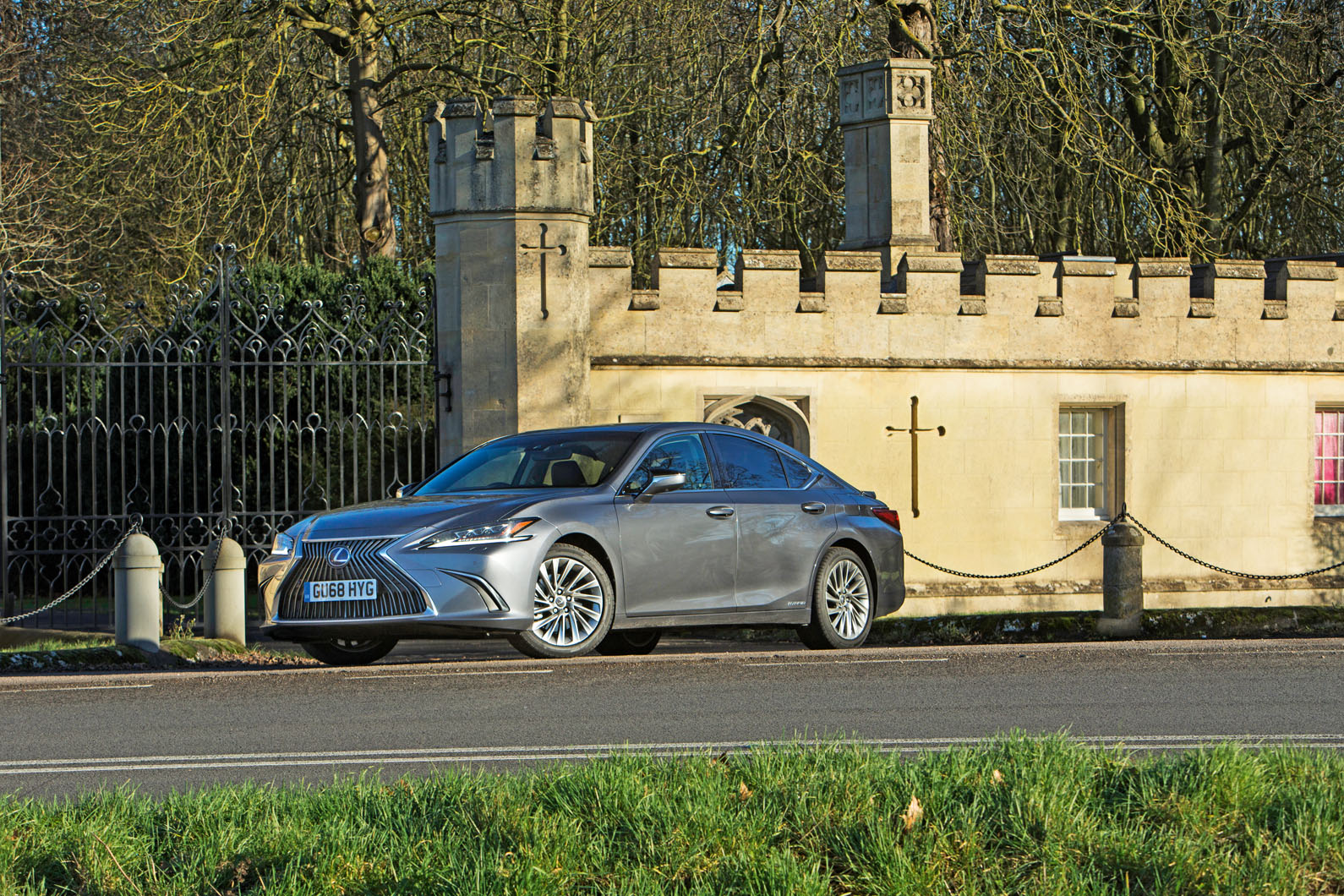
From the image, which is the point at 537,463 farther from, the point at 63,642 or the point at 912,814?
the point at 912,814

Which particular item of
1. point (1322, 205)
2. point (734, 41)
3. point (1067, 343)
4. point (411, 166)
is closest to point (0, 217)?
point (411, 166)

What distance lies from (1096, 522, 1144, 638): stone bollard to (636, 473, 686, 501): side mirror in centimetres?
448

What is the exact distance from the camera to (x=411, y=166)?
85.8 ft

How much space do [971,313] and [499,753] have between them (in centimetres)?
1149

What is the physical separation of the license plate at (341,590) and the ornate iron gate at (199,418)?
471cm

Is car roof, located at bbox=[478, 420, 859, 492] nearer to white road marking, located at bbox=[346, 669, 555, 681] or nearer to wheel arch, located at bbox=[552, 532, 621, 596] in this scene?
wheel arch, located at bbox=[552, 532, 621, 596]

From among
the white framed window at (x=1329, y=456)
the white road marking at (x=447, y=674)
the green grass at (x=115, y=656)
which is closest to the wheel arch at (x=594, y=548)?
the white road marking at (x=447, y=674)

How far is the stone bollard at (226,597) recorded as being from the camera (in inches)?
525

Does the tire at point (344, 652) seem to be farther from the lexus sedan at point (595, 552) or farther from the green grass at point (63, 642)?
the green grass at point (63, 642)

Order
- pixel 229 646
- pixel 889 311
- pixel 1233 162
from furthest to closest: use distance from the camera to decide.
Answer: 1. pixel 1233 162
2. pixel 889 311
3. pixel 229 646

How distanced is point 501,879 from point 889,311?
517 inches

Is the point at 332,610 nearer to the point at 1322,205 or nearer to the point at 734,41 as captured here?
the point at 734,41

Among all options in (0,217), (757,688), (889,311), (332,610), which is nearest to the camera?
(757,688)

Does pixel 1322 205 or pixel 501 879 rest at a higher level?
pixel 1322 205
